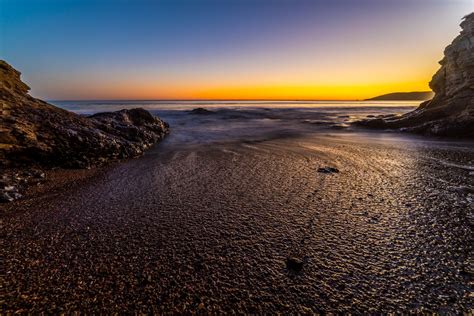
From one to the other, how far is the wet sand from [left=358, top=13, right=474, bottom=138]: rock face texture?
8204 mm

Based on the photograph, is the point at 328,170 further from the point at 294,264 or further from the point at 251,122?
the point at 251,122

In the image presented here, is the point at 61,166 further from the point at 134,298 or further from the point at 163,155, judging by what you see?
the point at 134,298

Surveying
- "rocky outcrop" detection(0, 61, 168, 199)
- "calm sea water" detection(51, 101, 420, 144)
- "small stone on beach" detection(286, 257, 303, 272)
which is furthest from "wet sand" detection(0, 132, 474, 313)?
"calm sea water" detection(51, 101, 420, 144)

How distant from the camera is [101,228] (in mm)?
3125

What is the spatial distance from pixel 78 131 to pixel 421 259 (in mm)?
8013

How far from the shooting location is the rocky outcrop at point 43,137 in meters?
5.21

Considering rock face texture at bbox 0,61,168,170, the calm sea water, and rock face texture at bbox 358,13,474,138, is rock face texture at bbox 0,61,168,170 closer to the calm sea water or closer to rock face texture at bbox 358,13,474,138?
the calm sea water

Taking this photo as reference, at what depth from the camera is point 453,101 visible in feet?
44.2

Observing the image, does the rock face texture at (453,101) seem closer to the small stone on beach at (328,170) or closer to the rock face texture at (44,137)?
the small stone on beach at (328,170)

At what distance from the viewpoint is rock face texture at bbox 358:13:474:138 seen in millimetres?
11242

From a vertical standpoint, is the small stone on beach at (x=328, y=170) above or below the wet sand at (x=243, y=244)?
above

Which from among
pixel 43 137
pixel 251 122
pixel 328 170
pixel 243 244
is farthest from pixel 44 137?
pixel 251 122

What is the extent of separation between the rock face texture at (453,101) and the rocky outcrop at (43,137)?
1446 cm

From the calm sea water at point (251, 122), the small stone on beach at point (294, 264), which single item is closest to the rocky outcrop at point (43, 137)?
the calm sea water at point (251, 122)
